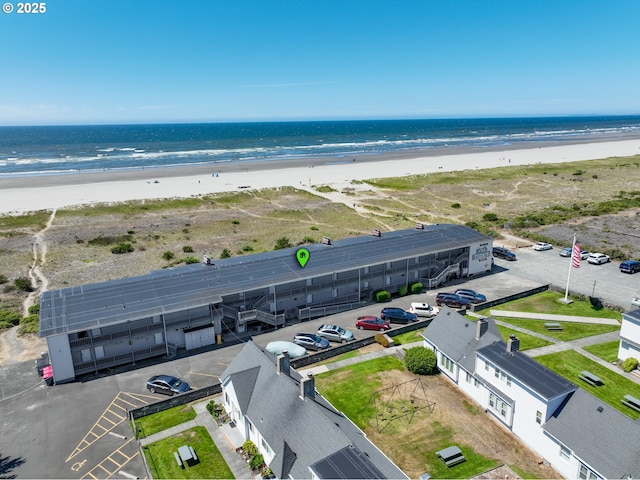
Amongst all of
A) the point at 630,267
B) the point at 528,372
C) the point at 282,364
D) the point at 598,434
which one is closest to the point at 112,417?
the point at 282,364

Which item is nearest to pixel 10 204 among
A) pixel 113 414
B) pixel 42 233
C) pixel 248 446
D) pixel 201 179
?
pixel 42 233

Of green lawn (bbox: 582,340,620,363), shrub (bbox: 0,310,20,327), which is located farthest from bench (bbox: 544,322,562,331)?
shrub (bbox: 0,310,20,327)

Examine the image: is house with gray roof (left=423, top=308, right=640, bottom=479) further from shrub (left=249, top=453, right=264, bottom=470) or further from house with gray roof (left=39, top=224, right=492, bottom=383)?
house with gray roof (left=39, top=224, right=492, bottom=383)

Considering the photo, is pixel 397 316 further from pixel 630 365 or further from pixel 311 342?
pixel 630 365

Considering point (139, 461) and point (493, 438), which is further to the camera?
point (493, 438)

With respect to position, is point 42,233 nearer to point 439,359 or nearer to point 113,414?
point 113,414

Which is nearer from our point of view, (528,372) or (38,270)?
(528,372)
